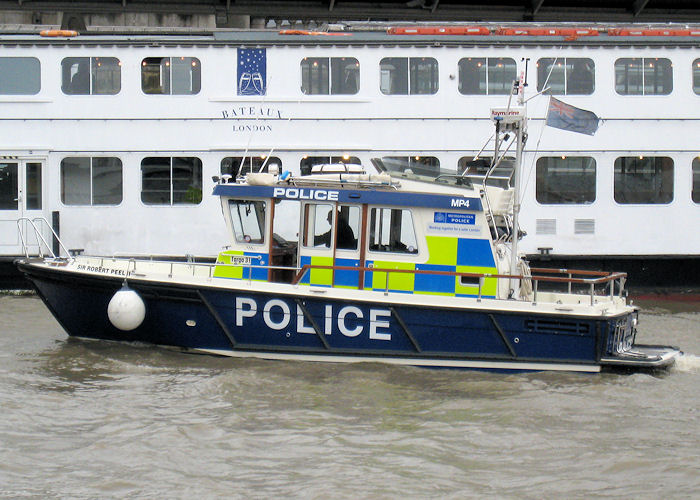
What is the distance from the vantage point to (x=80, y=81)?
693 inches

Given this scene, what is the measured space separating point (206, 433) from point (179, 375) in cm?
213

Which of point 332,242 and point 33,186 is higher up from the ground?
point 33,186

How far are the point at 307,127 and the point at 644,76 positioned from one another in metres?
5.97

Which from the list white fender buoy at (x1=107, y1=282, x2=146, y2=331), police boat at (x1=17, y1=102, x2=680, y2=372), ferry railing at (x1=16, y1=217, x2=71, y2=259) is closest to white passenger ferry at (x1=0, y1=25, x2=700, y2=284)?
ferry railing at (x1=16, y1=217, x2=71, y2=259)

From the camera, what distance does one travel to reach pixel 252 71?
57.9 feet

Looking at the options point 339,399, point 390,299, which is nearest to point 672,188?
point 390,299

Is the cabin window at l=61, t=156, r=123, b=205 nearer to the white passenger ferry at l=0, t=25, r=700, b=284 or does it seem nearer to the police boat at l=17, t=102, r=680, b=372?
the white passenger ferry at l=0, t=25, r=700, b=284

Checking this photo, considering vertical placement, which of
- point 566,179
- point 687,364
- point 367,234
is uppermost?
point 566,179

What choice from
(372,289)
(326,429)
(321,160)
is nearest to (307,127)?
(321,160)

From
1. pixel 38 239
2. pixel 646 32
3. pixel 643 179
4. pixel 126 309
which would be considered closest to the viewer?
pixel 126 309

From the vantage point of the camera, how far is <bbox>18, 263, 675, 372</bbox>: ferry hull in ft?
38.5

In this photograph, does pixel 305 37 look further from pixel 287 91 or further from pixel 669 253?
pixel 669 253

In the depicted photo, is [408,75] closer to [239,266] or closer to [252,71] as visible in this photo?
[252,71]

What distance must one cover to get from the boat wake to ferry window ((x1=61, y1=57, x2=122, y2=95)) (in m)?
10.2
